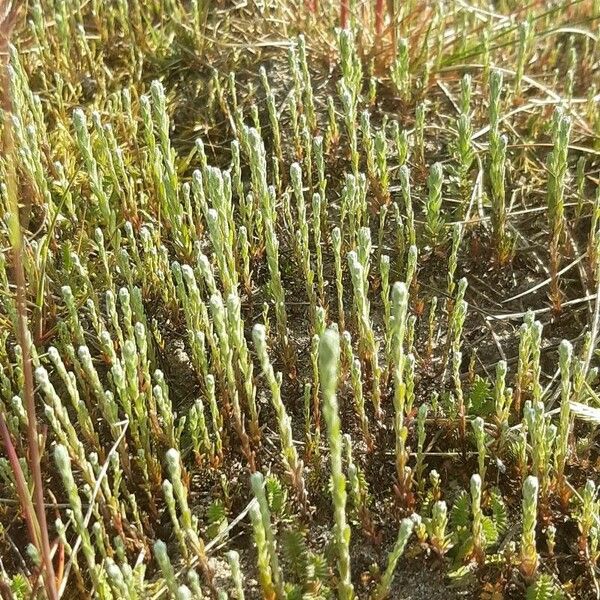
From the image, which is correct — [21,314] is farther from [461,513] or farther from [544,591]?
[544,591]

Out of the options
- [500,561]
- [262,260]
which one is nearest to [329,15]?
[262,260]

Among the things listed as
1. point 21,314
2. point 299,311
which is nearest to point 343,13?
point 299,311

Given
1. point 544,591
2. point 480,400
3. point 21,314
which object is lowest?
point 544,591

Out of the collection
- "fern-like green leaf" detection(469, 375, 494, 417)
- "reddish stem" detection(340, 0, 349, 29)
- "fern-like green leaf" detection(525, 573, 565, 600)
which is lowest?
"fern-like green leaf" detection(525, 573, 565, 600)

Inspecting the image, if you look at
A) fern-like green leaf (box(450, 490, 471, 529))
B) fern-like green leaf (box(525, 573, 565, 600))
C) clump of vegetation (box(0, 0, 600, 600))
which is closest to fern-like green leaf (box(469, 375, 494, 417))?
clump of vegetation (box(0, 0, 600, 600))

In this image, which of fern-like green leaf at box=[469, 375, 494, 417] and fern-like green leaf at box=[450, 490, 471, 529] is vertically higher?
fern-like green leaf at box=[469, 375, 494, 417]

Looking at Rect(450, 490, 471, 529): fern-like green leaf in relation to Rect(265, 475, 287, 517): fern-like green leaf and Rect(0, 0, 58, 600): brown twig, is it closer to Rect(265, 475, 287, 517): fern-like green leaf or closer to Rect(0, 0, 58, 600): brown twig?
Rect(265, 475, 287, 517): fern-like green leaf

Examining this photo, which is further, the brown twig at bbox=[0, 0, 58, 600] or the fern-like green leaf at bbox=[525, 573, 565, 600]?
the fern-like green leaf at bbox=[525, 573, 565, 600]

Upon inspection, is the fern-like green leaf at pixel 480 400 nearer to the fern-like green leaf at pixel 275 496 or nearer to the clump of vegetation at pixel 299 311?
the clump of vegetation at pixel 299 311
